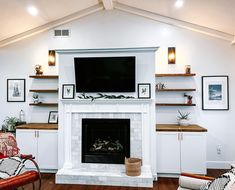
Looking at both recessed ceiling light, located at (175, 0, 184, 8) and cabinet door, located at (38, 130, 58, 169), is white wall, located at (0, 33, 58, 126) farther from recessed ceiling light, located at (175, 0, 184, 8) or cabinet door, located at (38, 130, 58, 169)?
recessed ceiling light, located at (175, 0, 184, 8)

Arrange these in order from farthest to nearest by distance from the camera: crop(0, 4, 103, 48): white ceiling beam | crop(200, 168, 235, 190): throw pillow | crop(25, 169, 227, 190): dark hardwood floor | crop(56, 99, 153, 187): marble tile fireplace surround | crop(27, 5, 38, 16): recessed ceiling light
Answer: crop(0, 4, 103, 48): white ceiling beam < crop(27, 5, 38, 16): recessed ceiling light < crop(56, 99, 153, 187): marble tile fireplace surround < crop(25, 169, 227, 190): dark hardwood floor < crop(200, 168, 235, 190): throw pillow

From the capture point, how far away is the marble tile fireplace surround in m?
3.98

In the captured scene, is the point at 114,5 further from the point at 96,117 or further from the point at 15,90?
the point at 15,90

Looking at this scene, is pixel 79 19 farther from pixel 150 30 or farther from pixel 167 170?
pixel 167 170

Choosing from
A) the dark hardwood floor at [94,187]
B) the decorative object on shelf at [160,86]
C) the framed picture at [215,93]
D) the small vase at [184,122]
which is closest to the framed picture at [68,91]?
the dark hardwood floor at [94,187]

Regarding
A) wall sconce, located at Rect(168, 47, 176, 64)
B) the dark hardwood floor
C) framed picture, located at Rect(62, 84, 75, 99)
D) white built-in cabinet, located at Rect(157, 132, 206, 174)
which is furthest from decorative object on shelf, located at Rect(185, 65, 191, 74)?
framed picture, located at Rect(62, 84, 75, 99)

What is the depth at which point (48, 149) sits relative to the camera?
14.8 feet

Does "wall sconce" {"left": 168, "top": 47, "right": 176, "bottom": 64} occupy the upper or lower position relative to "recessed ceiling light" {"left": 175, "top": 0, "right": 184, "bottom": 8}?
lower

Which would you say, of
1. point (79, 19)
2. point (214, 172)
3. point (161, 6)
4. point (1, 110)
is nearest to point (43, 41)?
point (79, 19)

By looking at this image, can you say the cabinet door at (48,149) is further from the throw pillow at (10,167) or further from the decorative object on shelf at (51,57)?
the decorative object on shelf at (51,57)

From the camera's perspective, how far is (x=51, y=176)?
4.35 m

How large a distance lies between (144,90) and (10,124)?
311cm

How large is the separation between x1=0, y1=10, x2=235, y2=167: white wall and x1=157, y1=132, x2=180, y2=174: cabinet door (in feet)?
2.45

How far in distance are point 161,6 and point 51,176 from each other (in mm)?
4059
